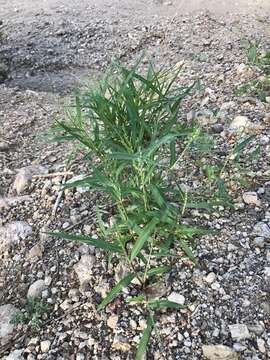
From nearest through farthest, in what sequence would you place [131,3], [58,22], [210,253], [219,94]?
[210,253] < [219,94] < [58,22] < [131,3]

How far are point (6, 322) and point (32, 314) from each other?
95 mm

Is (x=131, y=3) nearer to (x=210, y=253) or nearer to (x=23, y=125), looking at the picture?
(x=23, y=125)

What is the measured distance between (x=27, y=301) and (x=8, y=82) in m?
2.42

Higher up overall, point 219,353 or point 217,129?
point 217,129

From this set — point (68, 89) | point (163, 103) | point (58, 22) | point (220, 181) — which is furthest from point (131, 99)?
point (58, 22)

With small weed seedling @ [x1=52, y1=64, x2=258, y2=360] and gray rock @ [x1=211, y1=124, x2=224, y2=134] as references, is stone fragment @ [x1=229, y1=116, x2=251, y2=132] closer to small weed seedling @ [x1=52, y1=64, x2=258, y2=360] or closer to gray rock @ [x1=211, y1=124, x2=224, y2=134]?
gray rock @ [x1=211, y1=124, x2=224, y2=134]

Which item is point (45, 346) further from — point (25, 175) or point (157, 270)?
point (25, 175)

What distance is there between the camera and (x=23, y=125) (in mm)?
2949

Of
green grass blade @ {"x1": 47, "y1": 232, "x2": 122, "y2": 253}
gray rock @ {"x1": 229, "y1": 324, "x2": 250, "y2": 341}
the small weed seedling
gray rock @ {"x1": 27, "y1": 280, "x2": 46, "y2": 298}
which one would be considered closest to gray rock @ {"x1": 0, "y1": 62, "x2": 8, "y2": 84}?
the small weed seedling

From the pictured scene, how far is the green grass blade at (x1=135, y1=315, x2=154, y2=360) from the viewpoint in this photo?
1.45 metres

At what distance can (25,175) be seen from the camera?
7.71 feet

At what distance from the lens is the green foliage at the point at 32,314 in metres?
1.64

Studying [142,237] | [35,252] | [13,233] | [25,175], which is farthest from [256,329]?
[25,175]

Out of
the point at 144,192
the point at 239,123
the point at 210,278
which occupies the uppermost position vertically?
the point at 144,192
